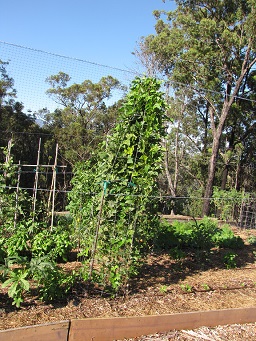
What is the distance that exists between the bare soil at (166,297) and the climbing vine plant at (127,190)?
0.24 meters

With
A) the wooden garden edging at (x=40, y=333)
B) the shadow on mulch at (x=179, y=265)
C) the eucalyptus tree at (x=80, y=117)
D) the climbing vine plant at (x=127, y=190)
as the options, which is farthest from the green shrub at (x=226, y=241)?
the eucalyptus tree at (x=80, y=117)

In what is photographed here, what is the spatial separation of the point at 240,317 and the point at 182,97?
16.6 meters

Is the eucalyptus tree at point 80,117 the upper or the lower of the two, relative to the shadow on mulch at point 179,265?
upper

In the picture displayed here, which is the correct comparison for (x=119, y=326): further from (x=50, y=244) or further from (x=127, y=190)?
(x=50, y=244)

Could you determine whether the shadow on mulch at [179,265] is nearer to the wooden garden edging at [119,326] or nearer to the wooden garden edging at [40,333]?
the wooden garden edging at [119,326]

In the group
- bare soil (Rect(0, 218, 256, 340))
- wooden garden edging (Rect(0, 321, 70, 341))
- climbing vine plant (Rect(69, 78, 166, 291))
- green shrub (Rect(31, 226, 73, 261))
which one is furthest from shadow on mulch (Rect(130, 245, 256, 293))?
wooden garden edging (Rect(0, 321, 70, 341))

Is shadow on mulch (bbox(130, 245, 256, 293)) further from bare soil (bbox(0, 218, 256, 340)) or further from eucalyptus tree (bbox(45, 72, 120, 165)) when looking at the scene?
eucalyptus tree (bbox(45, 72, 120, 165))

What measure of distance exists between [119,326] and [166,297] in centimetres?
85

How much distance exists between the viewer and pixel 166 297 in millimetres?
3664

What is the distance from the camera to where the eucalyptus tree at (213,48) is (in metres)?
13.6

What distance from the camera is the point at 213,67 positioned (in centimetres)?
1483

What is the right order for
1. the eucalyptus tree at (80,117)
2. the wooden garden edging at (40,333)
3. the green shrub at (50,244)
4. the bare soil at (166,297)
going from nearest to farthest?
the wooden garden edging at (40,333), the bare soil at (166,297), the green shrub at (50,244), the eucalyptus tree at (80,117)

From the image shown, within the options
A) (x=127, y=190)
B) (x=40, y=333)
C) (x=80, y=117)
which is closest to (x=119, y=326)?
(x=40, y=333)

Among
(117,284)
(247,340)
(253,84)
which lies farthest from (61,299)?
(253,84)
